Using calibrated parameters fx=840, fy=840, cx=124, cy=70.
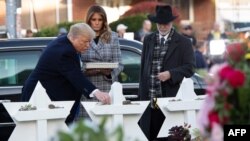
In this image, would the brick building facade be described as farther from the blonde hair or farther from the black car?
the blonde hair

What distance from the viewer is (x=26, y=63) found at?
9.65 metres

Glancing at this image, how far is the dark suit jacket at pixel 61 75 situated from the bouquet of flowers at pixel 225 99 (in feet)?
13.4

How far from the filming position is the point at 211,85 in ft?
11.2

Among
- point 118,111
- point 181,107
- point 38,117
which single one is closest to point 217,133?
point 118,111

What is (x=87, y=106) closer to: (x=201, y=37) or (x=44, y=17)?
(x=201, y=37)

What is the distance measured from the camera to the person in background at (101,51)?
843 centimetres

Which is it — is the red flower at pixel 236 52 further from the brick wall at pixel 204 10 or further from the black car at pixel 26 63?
the brick wall at pixel 204 10

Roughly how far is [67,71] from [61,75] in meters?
0.12

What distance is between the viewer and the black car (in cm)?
956

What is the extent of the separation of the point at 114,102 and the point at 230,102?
4076mm

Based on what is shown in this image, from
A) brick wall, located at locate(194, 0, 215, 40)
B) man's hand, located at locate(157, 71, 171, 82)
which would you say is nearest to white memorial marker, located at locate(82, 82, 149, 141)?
man's hand, located at locate(157, 71, 171, 82)

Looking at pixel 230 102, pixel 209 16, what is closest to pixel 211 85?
pixel 230 102

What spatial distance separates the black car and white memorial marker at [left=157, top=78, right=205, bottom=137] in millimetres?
1352

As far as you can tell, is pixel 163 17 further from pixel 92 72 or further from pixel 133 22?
pixel 133 22
